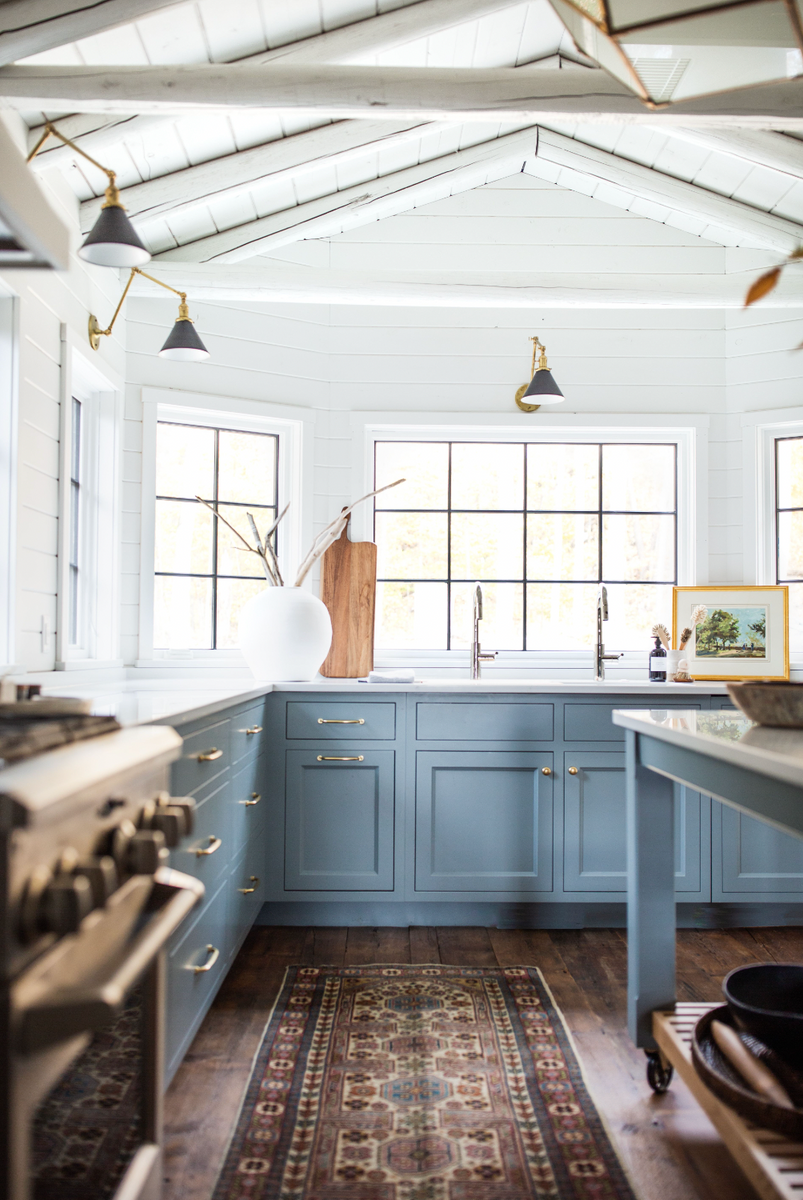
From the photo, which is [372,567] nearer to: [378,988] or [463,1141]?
[378,988]

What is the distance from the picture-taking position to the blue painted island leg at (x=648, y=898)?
2033 mm

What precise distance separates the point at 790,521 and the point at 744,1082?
9.52 ft

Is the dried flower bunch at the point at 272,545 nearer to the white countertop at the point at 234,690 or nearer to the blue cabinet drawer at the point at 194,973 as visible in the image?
the white countertop at the point at 234,690

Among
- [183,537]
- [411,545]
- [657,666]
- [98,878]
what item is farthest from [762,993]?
[183,537]

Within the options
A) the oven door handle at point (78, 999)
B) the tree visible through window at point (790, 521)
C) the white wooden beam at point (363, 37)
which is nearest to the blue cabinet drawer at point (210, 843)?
the oven door handle at point (78, 999)

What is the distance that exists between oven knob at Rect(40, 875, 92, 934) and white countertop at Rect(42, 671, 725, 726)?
3.27 ft

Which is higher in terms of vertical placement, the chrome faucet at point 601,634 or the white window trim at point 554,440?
the white window trim at point 554,440

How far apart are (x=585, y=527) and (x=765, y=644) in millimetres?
952

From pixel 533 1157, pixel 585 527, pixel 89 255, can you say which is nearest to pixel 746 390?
pixel 585 527

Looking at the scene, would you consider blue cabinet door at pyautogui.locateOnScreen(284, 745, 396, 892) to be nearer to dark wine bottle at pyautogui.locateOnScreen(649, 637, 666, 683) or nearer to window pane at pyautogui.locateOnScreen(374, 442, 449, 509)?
dark wine bottle at pyautogui.locateOnScreen(649, 637, 666, 683)

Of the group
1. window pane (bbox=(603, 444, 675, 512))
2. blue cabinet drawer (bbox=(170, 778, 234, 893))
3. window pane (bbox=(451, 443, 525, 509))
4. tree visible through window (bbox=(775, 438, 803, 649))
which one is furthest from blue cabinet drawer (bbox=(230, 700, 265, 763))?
tree visible through window (bbox=(775, 438, 803, 649))

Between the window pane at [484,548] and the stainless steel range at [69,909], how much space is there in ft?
9.72

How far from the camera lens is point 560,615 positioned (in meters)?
4.07

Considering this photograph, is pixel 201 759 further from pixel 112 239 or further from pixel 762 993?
pixel 112 239
